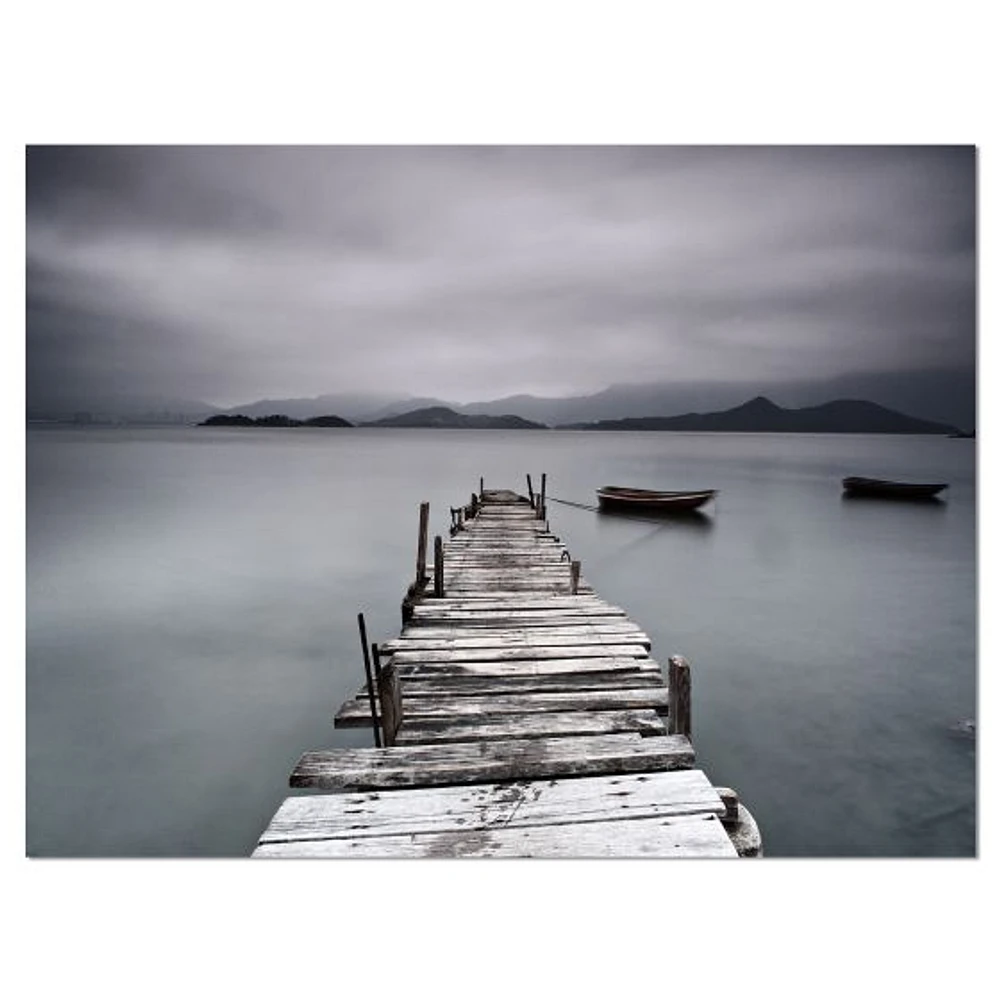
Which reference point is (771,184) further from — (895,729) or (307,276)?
(895,729)

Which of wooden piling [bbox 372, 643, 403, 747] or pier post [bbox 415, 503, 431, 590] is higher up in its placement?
pier post [bbox 415, 503, 431, 590]

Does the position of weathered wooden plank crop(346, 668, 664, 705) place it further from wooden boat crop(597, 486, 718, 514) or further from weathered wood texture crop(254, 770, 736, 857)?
wooden boat crop(597, 486, 718, 514)

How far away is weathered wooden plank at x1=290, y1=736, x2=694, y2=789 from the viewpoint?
284cm

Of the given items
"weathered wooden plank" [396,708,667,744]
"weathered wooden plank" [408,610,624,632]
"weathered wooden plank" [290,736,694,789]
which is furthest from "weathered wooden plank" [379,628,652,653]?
"weathered wooden plank" [290,736,694,789]

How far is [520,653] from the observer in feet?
14.8

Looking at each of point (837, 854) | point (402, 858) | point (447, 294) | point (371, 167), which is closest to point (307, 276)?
point (447, 294)

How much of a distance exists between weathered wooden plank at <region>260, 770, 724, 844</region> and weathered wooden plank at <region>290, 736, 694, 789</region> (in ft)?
Answer: 0.19

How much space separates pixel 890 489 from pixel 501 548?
48.6 ft

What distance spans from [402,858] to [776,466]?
3968 cm

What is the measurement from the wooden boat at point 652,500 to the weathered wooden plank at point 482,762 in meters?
15.4

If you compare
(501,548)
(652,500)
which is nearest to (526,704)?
(501,548)

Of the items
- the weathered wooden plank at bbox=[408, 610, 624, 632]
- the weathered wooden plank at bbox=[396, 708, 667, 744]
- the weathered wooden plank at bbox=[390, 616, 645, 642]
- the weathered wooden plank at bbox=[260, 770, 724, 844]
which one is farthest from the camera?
the weathered wooden plank at bbox=[408, 610, 624, 632]

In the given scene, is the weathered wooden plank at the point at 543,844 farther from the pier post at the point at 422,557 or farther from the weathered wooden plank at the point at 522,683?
the pier post at the point at 422,557

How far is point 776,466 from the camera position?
3762 centimetres
